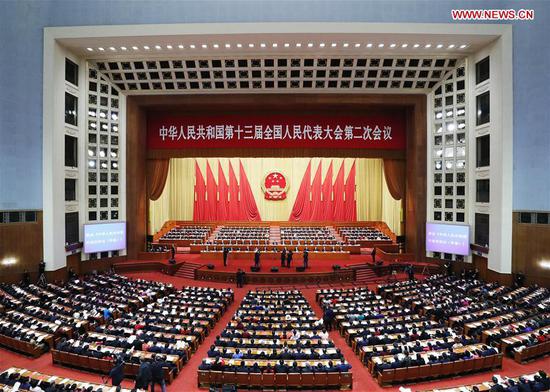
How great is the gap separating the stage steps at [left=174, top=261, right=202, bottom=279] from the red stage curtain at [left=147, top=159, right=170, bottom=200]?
5.67 metres

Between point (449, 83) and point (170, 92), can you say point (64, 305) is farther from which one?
point (449, 83)

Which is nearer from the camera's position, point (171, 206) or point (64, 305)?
point (64, 305)

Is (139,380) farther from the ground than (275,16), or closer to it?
closer to it

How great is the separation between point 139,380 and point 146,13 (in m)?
16.1

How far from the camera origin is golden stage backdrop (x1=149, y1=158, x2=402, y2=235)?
30.5 m

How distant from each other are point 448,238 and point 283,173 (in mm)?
15565

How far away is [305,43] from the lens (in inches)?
676

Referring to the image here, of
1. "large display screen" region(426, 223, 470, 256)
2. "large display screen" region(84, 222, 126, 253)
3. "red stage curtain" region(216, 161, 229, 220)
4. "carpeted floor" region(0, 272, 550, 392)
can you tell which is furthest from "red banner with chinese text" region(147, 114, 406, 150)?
"carpeted floor" region(0, 272, 550, 392)

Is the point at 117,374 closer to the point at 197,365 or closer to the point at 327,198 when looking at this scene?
the point at 197,365

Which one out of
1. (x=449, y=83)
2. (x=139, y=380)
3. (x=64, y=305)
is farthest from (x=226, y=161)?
Answer: (x=139, y=380)

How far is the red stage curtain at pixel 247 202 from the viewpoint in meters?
30.6

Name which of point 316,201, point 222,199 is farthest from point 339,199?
point 222,199

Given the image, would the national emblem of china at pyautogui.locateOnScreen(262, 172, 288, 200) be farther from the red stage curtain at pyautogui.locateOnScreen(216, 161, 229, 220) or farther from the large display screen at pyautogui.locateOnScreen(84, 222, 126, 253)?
the large display screen at pyautogui.locateOnScreen(84, 222, 126, 253)

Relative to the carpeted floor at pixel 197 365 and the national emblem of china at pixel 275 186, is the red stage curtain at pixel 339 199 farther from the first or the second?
the carpeted floor at pixel 197 365
